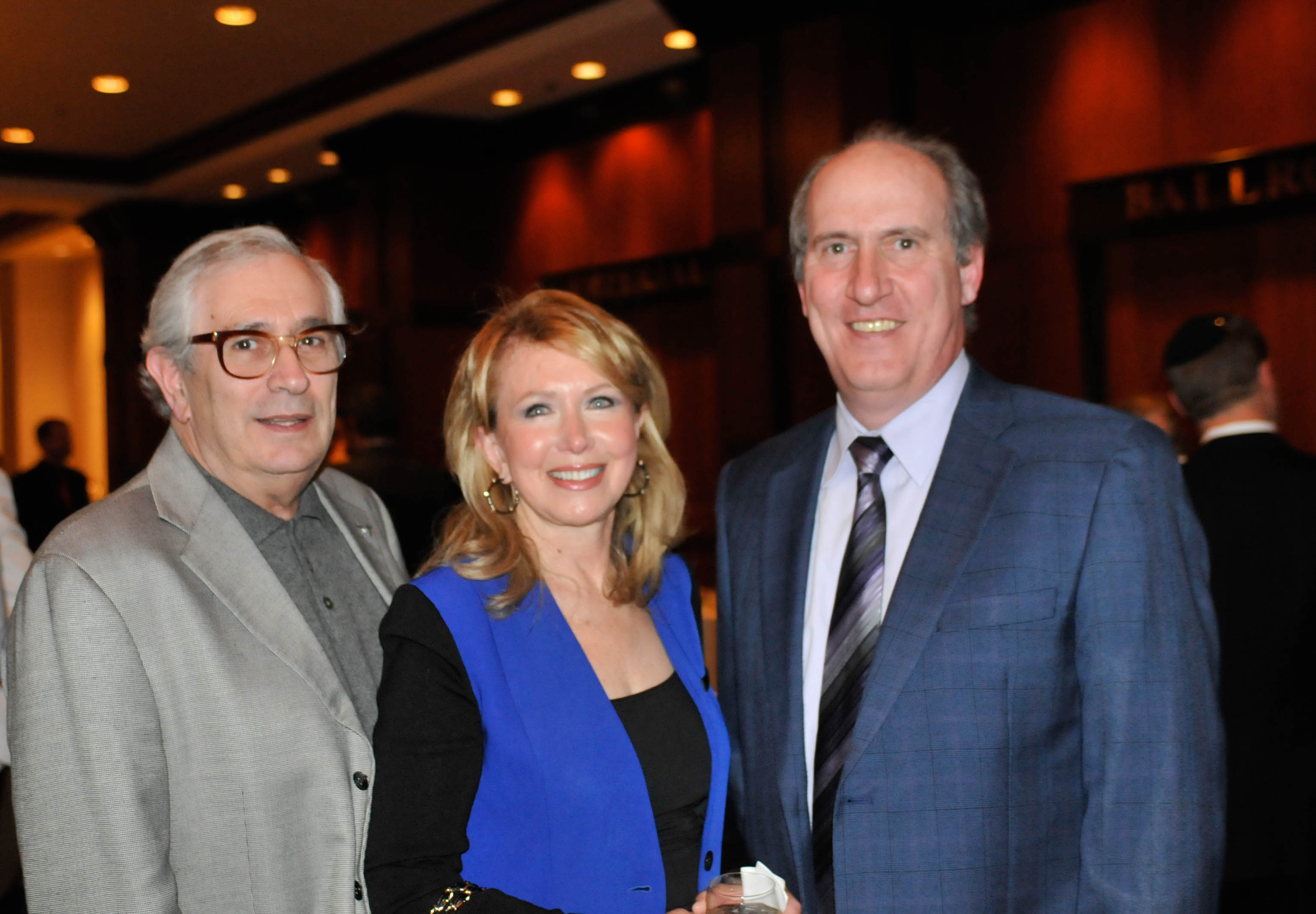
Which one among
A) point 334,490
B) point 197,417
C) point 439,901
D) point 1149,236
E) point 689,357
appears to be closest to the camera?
point 439,901

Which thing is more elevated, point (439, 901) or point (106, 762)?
point (106, 762)

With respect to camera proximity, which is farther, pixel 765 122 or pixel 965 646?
pixel 765 122

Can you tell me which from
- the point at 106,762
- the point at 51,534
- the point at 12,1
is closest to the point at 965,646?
the point at 106,762

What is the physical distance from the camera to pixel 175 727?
1.55 metres

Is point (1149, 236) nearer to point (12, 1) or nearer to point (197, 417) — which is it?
point (197, 417)

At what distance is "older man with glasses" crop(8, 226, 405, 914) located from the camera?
57.9 inches

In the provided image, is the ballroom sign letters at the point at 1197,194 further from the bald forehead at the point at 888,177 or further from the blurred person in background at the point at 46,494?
the blurred person in background at the point at 46,494

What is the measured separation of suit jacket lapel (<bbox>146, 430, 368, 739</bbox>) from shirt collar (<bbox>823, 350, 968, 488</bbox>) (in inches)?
38.5

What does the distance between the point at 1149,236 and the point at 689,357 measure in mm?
3452

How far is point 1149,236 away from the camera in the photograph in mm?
5254

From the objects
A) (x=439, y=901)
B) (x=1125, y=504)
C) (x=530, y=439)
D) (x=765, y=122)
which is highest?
(x=765, y=122)

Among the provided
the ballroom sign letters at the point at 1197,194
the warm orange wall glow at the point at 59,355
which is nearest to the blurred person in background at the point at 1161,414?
the ballroom sign letters at the point at 1197,194

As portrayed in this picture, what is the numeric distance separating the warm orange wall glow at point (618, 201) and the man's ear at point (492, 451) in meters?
5.69

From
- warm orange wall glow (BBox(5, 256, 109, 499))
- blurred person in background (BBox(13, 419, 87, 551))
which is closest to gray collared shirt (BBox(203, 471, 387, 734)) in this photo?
blurred person in background (BBox(13, 419, 87, 551))
